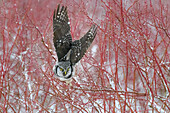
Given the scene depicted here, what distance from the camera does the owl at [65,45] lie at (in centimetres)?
290

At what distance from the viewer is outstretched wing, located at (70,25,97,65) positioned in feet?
9.54

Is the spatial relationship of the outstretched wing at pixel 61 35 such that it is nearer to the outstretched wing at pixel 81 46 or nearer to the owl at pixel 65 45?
the owl at pixel 65 45

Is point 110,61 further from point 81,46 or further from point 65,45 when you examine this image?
point 65,45

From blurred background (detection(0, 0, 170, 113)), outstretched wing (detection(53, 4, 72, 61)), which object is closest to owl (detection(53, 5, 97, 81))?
outstretched wing (detection(53, 4, 72, 61))

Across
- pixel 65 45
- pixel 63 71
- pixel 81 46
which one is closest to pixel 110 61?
pixel 81 46

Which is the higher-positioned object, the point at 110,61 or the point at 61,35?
the point at 61,35

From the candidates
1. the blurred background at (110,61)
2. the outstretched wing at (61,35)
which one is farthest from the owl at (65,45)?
the blurred background at (110,61)

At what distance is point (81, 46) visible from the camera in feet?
9.58

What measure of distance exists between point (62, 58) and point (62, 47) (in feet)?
0.55

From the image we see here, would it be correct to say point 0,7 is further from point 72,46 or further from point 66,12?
point 72,46

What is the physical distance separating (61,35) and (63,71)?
585 mm

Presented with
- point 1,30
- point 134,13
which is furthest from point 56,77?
point 134,13

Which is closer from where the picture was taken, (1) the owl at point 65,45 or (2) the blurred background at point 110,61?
(2) the blurred background at point 110,61

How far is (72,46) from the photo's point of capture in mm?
3072
